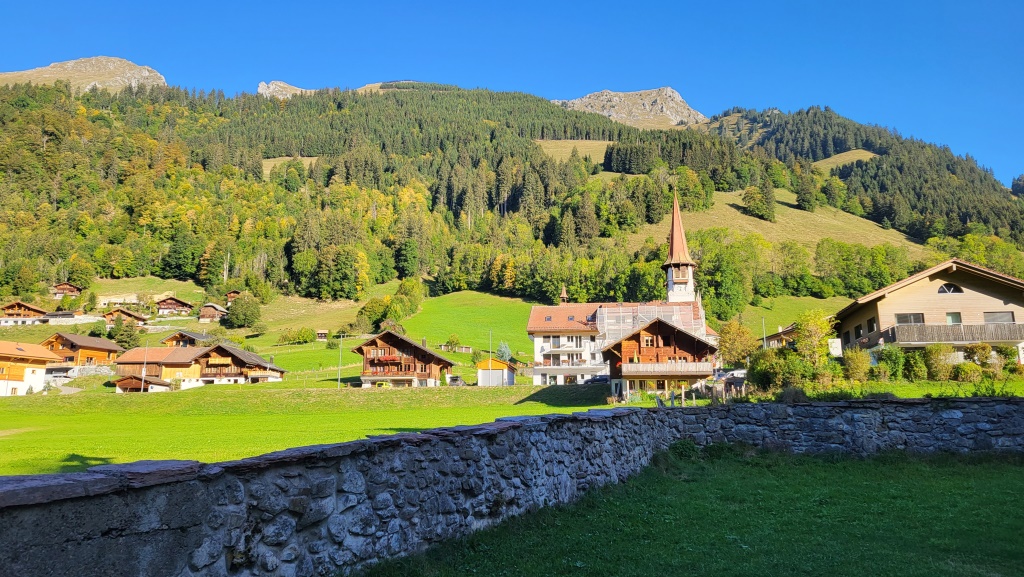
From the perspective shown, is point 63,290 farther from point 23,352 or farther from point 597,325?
point 597,325

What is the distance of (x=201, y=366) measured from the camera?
3034 inches

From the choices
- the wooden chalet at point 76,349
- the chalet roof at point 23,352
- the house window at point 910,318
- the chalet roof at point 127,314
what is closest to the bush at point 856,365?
the house window at point 910,318

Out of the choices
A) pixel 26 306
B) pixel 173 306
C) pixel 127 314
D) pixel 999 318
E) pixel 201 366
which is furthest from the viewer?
pixel 173 306

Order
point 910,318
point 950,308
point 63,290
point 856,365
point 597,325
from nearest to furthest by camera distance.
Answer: point 856,365 → point 950,308 → point 910,318 → point 597,325 → point 63,290

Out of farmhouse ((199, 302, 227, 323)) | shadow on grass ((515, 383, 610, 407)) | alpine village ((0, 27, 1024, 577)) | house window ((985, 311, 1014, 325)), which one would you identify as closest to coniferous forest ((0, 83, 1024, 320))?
alpine village ((0, 27, 1024, 577))

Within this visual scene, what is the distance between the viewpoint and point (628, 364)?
152 feet

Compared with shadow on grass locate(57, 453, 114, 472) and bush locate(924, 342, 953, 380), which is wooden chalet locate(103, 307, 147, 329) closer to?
shadow on grass locate(57, 453, 114, 472)

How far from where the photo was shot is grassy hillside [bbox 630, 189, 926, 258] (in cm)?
13250

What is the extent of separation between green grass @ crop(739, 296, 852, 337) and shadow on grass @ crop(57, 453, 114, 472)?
295 ft

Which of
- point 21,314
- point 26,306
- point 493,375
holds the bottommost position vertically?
point 493,375

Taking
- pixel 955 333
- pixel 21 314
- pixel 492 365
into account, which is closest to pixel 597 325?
pixel 492 365

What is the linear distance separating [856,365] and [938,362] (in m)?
3.66

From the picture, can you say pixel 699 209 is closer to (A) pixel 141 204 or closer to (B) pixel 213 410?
(B) pixel 213 410

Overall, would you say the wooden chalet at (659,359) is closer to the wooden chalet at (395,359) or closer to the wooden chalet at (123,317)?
the wooden chalet at (395,359)
